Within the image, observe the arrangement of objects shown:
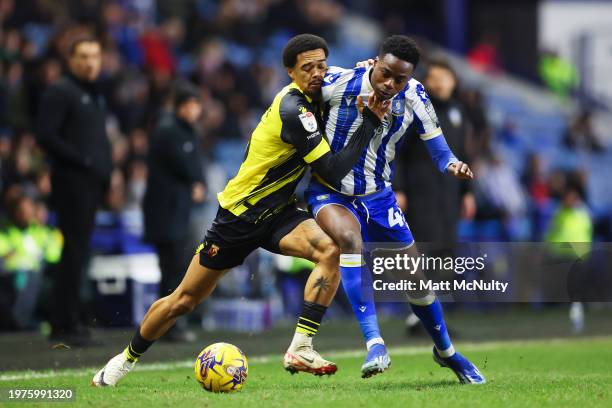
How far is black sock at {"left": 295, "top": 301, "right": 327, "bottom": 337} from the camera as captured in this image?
7736mm

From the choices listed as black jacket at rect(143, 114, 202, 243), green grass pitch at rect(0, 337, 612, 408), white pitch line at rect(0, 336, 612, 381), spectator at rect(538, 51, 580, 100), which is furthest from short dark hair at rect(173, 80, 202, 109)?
spectator at rect(538, 51, 580, 100)

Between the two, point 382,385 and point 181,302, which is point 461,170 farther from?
point 181,302

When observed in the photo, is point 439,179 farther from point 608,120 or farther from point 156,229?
point 608,120

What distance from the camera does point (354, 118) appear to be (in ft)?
26.7

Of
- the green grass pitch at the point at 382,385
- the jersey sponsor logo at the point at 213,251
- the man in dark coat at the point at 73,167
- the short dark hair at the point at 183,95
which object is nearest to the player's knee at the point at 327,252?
the jersey sponsor logo at the point at 213,251

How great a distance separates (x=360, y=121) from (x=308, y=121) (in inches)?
19.6

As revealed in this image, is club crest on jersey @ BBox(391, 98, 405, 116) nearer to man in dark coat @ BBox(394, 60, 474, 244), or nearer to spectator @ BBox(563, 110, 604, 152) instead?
man in dark coat @ BBox(394, 60, 474, 244)

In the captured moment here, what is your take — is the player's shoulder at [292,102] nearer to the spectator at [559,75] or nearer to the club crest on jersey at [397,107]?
the club crest on jersey at [397,107]

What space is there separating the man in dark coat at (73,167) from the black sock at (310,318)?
3.87 meters

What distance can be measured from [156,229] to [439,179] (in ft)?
9.25

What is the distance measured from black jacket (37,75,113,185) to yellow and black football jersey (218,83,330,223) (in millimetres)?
3421

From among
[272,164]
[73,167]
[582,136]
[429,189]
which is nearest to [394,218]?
[272,164]

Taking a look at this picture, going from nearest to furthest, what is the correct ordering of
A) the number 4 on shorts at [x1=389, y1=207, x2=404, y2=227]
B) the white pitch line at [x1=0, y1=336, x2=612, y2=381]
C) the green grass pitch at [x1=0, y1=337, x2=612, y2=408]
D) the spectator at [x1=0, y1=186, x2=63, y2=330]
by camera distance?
the green grass pitch at [x1=0, y1=337, x2=612, y2=408]
the number 4 on shorts at [x1=389, y1=207, x2=404, y2=227]
the white pitch line at [x1=0, y1=336, x2=612, y2=381]
the spectator at [x1=0, y1=186, x2=63, y2=330]

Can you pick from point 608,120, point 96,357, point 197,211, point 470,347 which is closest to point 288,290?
point 197,211
